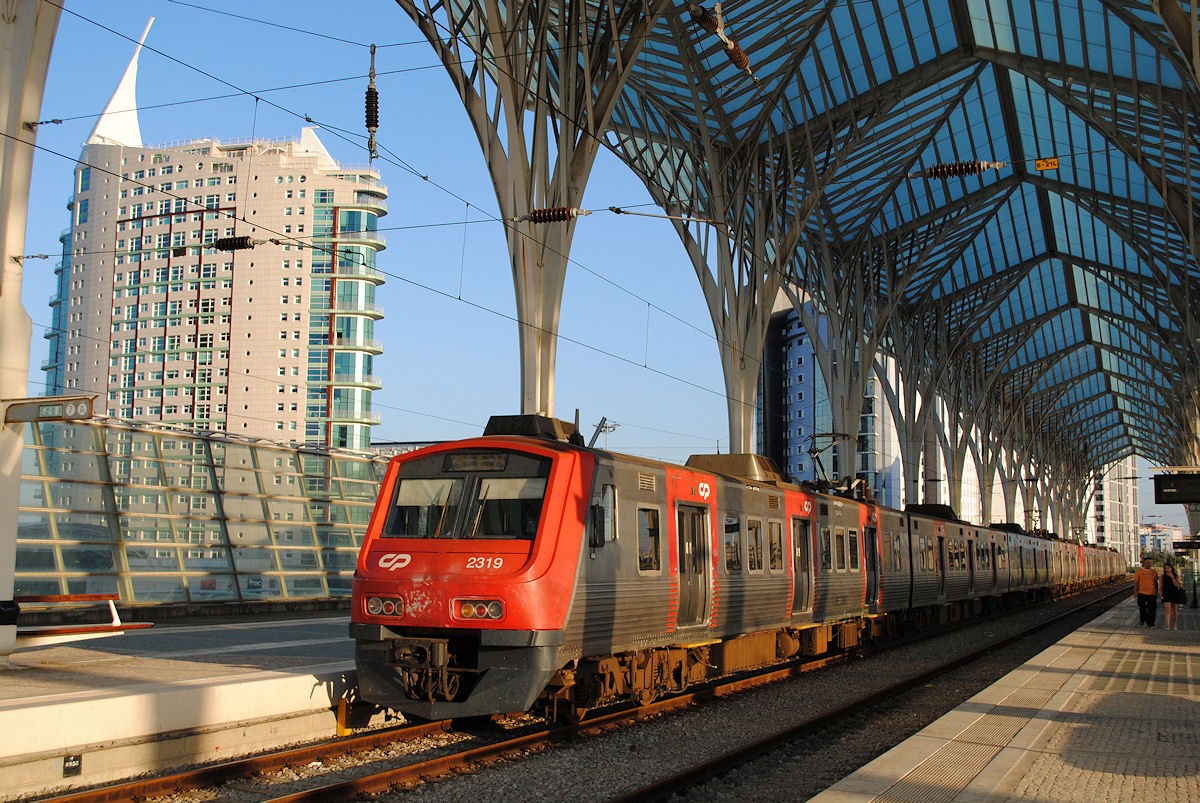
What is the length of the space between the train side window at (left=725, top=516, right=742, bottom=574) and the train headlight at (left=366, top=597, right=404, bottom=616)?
521cm

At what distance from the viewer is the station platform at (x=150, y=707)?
8359 mm

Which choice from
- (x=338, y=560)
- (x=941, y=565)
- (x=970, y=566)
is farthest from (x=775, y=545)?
(x=970, y=566)

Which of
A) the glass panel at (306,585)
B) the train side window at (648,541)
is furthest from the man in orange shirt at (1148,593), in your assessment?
the glass panel at (306,585)

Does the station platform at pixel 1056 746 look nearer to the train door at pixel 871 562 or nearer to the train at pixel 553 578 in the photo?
the train at pixel 553 578

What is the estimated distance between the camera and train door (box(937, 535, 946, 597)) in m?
28.1

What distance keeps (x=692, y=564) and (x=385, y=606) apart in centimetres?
430

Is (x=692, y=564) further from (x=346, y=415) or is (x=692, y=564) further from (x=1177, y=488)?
(x=346, y=415)

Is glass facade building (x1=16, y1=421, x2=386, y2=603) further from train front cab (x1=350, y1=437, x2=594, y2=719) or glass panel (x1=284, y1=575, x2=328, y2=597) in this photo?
train front cab (x1=350, y1=437, x2=594, y2=719)

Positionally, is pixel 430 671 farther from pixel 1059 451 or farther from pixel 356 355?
pixel 1059 451

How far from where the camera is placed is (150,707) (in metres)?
9.17

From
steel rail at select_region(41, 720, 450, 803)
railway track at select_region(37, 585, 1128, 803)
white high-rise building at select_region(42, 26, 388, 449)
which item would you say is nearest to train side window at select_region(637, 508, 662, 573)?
railway track at select_region(37, 585, 1128, 803)

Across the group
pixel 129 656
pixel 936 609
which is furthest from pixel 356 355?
pixel 129 656

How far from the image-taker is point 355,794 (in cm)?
830

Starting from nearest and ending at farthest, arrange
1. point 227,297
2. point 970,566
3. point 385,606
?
1. point 385,606
2. point 970,566
3. point 227,297
